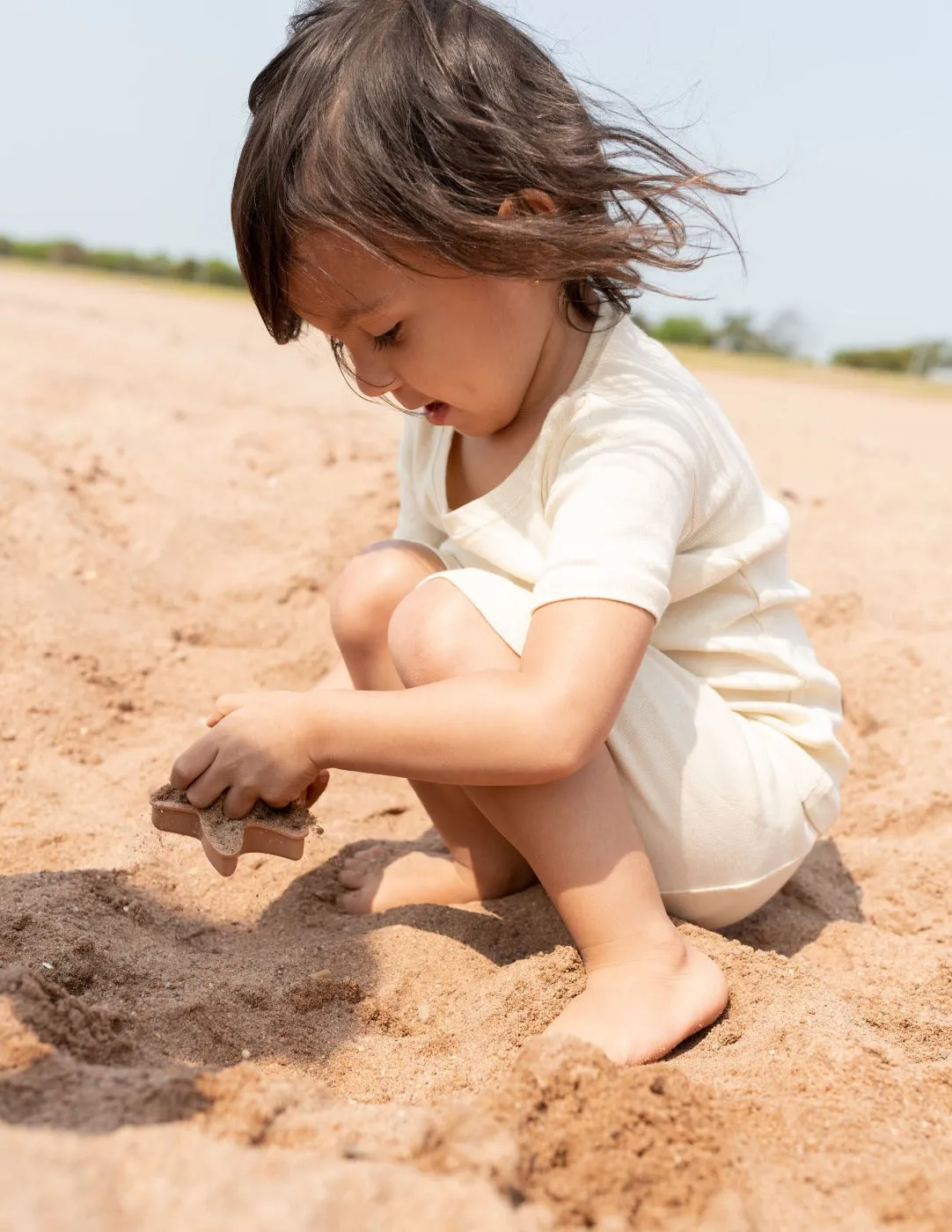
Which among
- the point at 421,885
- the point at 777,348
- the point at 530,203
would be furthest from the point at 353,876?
the point at 777,348

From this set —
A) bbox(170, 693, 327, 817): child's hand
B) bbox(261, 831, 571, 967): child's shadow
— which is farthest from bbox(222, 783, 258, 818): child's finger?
bbox(261, 831, 571, 967): child's shadow

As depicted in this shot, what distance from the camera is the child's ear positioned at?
1.65 m

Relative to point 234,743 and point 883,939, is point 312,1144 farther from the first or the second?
point 883,939

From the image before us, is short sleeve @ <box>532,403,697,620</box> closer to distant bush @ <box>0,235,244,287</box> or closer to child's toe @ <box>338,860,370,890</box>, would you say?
child's toe @ <box>338,860,370,890</box>

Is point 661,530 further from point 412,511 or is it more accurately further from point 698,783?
point 412,511

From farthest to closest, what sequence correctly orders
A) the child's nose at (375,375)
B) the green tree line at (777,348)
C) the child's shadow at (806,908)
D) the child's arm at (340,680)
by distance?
the green tree line at (777,348), the child's arm at (340,680), the child's shadow at (806,908), the child's nose at (375,375)

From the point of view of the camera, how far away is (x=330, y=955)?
176cm

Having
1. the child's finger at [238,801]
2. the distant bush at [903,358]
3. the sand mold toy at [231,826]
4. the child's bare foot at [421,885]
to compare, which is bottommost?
the distant bush at [903,358]

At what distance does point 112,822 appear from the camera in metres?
2.11

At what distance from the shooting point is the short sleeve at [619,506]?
1.52m

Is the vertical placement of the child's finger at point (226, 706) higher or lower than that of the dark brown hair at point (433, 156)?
lower

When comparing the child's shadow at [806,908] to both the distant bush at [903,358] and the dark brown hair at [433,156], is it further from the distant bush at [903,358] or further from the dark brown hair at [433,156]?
the distant bush at [903,358]

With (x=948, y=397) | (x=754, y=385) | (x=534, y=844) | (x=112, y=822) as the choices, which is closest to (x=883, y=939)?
(x=534, y=844)

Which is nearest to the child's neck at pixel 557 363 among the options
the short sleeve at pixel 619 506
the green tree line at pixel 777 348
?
the short sleeve at pixel 619 506
